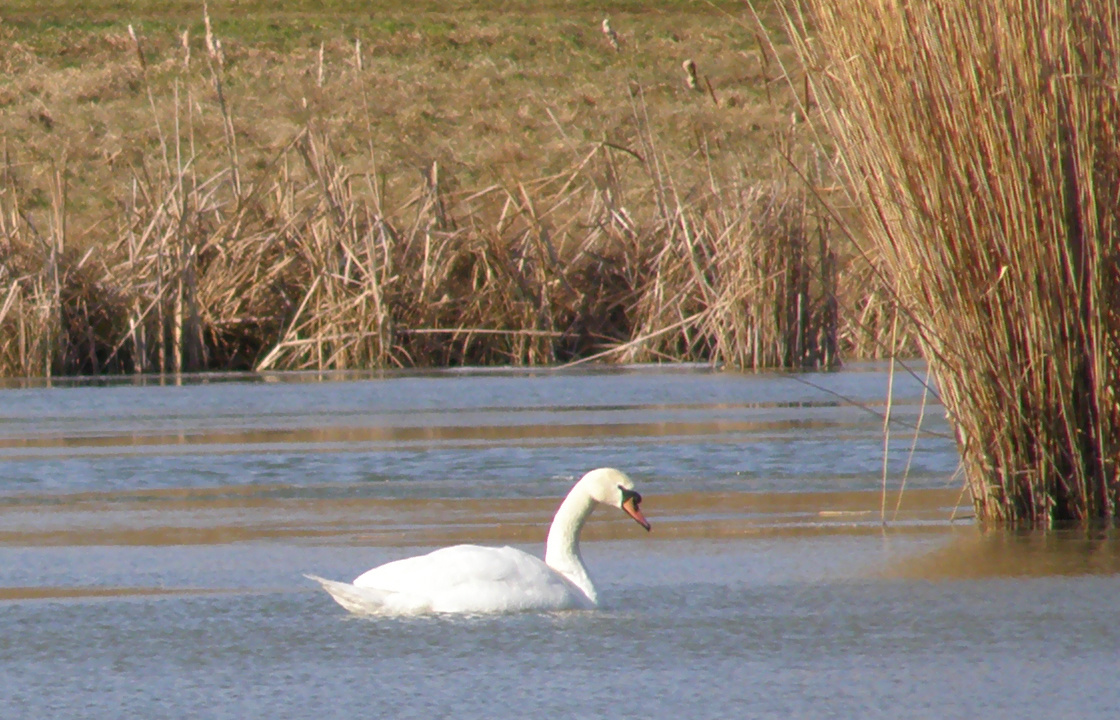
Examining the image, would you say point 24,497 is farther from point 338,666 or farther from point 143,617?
point 338,666

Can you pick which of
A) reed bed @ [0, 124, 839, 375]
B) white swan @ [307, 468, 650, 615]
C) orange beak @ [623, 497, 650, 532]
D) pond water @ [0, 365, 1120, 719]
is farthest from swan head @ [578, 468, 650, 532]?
reed bed @ [0, 124, 839, 375]

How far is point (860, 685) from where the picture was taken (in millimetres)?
4973

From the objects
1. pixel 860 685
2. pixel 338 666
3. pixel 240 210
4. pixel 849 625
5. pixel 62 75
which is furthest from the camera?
pixel 62 75

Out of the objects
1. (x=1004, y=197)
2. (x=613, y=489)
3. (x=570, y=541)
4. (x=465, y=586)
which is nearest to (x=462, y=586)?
(x=465, y=586)

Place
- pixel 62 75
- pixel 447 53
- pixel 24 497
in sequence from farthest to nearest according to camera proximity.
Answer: pixel 447 53, pixel 62 75, pixel 24 497

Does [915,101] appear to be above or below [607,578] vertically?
above

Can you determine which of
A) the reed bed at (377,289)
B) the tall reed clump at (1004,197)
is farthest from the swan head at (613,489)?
the reed bed at (377,289)

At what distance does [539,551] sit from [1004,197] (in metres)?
2.14

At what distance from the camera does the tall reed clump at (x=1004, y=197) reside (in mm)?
7020

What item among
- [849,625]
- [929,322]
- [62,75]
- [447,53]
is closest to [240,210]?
[929,322]

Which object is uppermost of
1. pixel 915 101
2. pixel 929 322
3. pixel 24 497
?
pixel 915 101

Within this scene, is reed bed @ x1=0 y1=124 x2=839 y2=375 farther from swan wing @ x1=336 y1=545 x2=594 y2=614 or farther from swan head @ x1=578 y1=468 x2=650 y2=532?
swan wing @ x1=336 y1=545 x2=594 y2=614

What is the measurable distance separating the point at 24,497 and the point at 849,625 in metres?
4.96

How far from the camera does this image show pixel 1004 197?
710 centimetres
